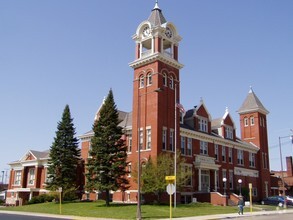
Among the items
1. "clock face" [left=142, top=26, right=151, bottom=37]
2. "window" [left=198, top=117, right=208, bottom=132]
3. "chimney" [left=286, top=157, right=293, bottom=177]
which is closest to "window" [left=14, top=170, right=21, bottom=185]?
"window" [left=198, top=117, right=208, bottom=132]

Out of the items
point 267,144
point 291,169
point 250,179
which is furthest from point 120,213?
point 291,169

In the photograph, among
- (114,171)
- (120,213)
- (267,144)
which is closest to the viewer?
(120,213)

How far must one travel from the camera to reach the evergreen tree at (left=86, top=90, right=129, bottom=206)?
1559 inches

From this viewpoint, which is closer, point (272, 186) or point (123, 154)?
point (123, 154)

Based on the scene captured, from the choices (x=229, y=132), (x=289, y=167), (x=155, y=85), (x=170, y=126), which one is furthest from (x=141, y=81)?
(x=289, y=167)

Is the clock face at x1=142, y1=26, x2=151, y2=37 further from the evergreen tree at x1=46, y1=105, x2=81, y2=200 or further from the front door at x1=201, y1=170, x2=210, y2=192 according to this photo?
A: the front door at x1=201, y1=170, x2=210, y2=192

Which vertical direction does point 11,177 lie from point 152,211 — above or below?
above

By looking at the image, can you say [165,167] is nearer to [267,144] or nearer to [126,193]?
[126,193]

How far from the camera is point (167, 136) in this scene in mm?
45750

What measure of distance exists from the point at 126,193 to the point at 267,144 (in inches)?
1415

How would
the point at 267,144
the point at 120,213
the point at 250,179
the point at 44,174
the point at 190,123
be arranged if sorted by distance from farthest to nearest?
1. the point at 267,144
2. the point at 250,179
3. the point at 44,174
4. the point at 190,123
5. the point at 120,213

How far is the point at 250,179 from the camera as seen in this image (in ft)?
207

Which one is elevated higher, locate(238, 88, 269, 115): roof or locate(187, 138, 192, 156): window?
locate(238, 88, 269, 115): roof

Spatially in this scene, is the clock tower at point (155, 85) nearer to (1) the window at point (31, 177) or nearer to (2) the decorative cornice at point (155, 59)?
(2) the decorative cornice at point (155, 59)
